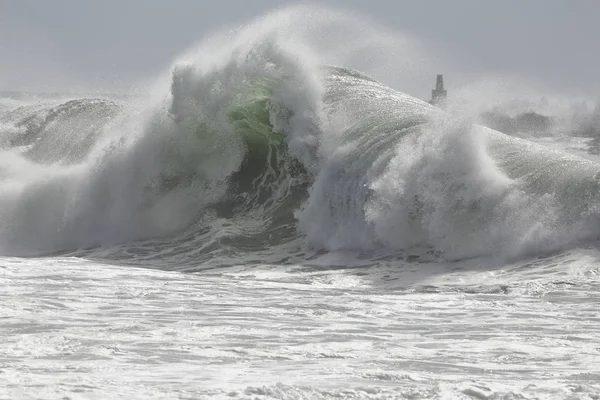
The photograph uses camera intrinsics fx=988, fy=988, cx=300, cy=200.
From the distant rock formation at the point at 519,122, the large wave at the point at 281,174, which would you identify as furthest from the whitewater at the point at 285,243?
the distant rock formation at the point at 519,122

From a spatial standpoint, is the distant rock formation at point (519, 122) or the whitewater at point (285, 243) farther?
the distant rock formation at point (519, 122)

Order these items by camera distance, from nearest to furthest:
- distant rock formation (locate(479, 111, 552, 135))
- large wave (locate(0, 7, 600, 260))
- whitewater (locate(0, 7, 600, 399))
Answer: whitewater (locate(0, 7, 600, 399)) → large wave (locate(0, 7, 600, 260)) → distant rock formation (locate(479, 111, 552, 135))

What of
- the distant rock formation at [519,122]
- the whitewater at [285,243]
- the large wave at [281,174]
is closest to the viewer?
the whitewater at [285,243]

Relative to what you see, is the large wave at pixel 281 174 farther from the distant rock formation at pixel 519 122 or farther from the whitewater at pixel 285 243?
the distant rock formation at pixel 519 122

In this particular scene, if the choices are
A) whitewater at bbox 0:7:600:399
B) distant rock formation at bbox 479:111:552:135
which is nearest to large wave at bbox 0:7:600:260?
whitewater at bbox 0:7:600:399

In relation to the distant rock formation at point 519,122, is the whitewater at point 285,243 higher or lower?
lower

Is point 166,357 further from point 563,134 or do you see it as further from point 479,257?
point 563,134

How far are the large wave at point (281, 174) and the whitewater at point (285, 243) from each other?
37 millimetres

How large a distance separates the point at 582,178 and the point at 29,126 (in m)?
13.9

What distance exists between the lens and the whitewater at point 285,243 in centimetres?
600

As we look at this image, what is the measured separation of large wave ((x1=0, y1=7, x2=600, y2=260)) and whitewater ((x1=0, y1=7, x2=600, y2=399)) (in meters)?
0.04

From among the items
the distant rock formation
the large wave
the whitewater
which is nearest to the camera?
the whitewater

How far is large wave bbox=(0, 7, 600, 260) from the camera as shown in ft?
40.0

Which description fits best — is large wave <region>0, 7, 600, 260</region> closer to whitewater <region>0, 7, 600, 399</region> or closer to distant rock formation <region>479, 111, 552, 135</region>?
whitewater <region>0, 7, 600, 399</region>
